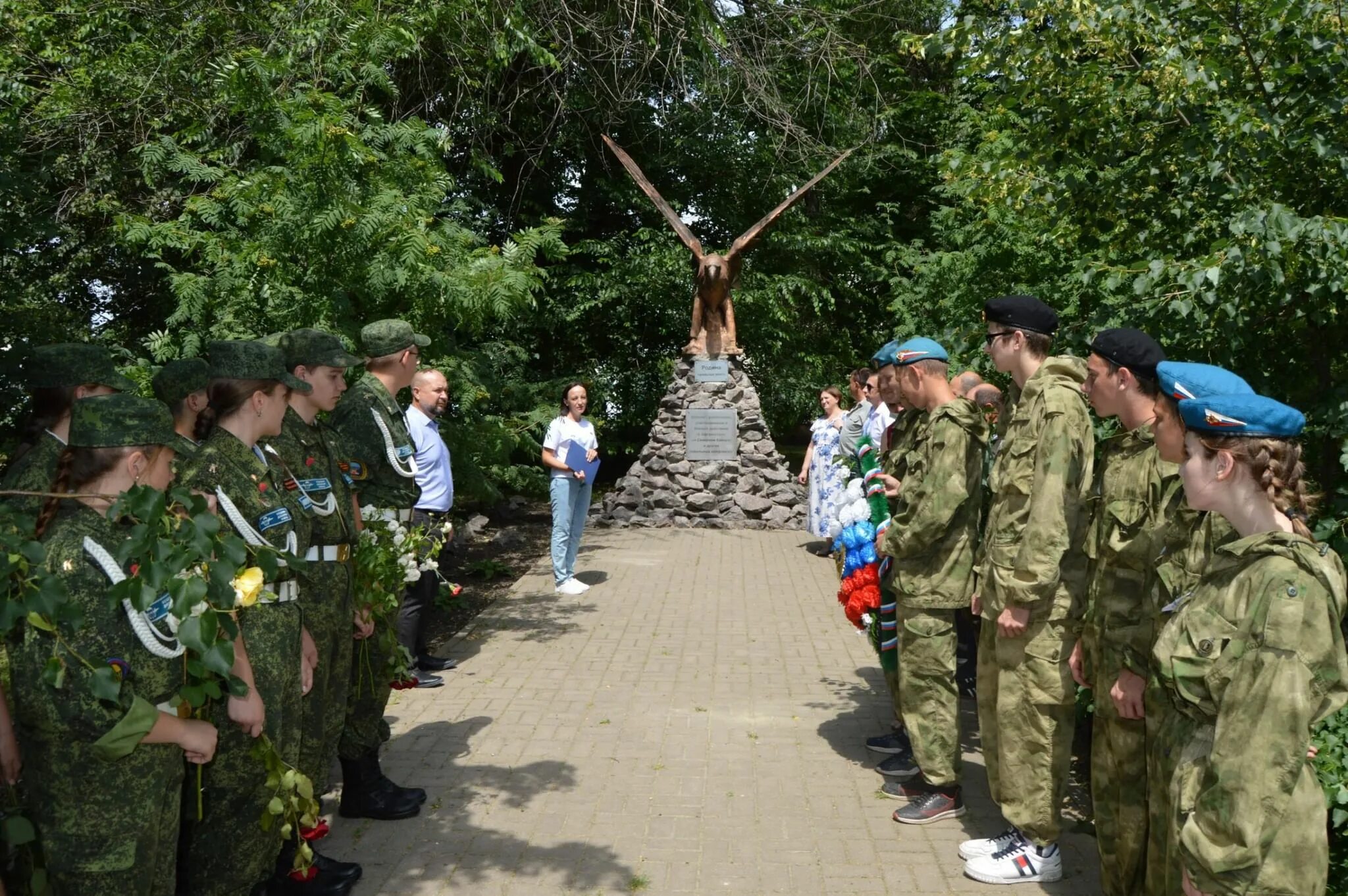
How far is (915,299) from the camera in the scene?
41.8 ft

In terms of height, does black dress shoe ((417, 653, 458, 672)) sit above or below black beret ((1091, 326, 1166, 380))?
below

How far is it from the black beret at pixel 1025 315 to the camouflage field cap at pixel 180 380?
10.5ft

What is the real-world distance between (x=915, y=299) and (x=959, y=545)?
856 cm

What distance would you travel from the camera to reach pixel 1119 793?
133 inches

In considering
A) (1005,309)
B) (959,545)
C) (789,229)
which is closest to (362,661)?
(959,545)

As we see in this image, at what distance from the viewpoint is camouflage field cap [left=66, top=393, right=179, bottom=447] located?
2.65 metres

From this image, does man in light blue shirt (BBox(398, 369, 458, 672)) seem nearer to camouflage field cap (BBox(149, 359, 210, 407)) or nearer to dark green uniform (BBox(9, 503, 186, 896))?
camouflage field cap (BBox(149, 359, 210, 407))

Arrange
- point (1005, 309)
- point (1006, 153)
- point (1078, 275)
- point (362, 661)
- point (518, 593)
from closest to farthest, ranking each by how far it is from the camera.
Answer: point (1005, 309) < point (362, 661) < point (1078, 275) < point (1006, 153) < point (518, 593)

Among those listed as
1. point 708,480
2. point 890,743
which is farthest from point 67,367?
point 708,480

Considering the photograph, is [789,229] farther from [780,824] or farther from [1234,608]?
[1234,608]

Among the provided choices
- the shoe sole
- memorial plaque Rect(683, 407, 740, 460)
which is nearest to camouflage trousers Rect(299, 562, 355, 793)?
the shoe sole

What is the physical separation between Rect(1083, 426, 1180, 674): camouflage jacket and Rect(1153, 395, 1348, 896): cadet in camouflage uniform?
742mm

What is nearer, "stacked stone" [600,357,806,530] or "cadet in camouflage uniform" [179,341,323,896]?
"cadet in camouflage uniform" [179,341,323,896]

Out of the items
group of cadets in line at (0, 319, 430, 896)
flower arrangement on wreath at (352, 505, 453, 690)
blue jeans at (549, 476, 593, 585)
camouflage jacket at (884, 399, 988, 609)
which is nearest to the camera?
group of cadets in line at (0, 319, 430, 896)
